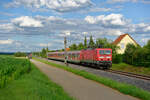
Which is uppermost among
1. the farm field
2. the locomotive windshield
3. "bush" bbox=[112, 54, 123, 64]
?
the locomotive windshield

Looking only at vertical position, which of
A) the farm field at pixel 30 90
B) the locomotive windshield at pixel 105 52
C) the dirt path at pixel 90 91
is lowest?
the dirt path at pixel 90 91

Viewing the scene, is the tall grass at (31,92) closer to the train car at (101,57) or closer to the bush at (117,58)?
the train car at (101,57)

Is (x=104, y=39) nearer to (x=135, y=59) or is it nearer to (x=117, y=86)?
(x=135, y=59)

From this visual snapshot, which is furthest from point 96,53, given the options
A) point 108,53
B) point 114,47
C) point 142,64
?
point 114,47

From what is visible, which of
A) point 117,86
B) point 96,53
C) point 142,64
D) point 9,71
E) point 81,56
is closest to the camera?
point 117,86

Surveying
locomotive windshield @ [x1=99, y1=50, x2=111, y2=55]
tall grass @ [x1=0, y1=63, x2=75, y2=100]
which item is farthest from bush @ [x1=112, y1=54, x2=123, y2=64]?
tall grass @ [x1=0, y1=63, x2=75, y2=100]

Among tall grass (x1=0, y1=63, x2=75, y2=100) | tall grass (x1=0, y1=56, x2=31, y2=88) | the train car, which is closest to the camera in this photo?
tall grass (x1=0, y1=63, x2=75, y2=100)

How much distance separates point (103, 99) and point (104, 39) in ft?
166

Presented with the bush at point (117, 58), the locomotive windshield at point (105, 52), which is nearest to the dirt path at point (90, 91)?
the locomotive windshield at point (105, 52)

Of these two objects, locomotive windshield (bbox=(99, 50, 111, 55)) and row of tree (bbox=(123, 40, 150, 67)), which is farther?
row of tree (bbox=(123, 40, 150, 67))

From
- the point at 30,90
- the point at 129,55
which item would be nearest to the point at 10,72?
the point at 30,90

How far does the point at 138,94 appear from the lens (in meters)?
10.6

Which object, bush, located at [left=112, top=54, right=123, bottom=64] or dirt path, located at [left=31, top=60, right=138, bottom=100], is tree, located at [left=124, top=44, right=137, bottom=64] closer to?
bush, located at [left=112, top=54, right=123, bottom=64]

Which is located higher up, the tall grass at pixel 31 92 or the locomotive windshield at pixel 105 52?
the locomotive windshield at pixel 105 52
